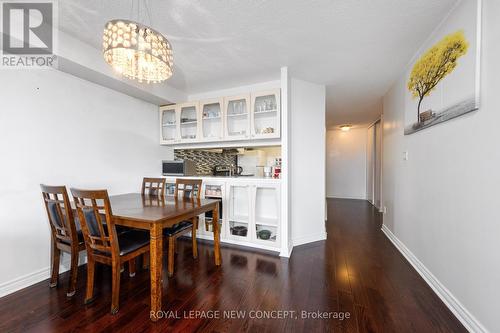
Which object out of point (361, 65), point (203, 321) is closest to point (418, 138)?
point (361, 65)

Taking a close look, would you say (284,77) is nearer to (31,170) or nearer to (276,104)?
(276,104)

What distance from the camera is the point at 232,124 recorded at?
3.22 metres

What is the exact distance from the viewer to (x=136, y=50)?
1.29m

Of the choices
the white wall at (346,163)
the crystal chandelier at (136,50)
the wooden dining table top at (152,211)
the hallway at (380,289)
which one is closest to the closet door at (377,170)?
the white wall at (346,163)

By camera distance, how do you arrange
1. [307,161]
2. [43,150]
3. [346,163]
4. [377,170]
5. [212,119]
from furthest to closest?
1. [346,163]
2. [377,170]
3. [212,119]
4. [307,161]
5. [43,150]

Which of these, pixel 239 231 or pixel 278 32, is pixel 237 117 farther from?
pixel 239 231

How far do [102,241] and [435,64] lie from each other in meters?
3.34

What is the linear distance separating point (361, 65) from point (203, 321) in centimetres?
318

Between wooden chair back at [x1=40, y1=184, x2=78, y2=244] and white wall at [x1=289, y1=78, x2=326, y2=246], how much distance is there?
Answer: 2.42m

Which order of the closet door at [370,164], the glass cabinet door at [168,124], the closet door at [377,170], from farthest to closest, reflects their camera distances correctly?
the closet door at [370,164] < the closet door at [377,170] < the glass cabinet door at [168,124]

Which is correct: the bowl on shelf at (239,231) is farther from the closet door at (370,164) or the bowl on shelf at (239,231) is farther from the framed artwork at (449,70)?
the closet door at (370,164)

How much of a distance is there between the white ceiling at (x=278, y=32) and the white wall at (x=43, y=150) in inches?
26.4

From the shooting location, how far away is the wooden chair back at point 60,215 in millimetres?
1675

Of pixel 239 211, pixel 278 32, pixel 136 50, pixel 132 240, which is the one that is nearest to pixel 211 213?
pixel 239 211
